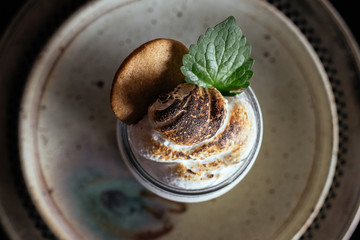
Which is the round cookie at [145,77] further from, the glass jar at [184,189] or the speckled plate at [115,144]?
the speckled plate at [115,144]

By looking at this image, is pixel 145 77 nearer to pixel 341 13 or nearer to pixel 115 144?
pixel 115 144

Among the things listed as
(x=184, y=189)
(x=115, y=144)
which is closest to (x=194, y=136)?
(x=184, y=189)

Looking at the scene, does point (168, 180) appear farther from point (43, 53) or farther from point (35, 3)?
point (35, 3)

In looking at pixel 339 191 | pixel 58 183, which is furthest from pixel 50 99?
pixel 339 191

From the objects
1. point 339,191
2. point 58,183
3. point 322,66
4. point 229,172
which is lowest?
point 339,191

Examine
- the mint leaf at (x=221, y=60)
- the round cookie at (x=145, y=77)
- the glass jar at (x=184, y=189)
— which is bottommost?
the glass jar at (x=184, y=189)

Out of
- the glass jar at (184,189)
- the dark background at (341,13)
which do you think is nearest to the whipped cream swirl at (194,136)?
the glass jar at (184,189)

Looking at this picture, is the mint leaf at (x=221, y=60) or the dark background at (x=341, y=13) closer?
the mint leaf at (x=221, y=60)
